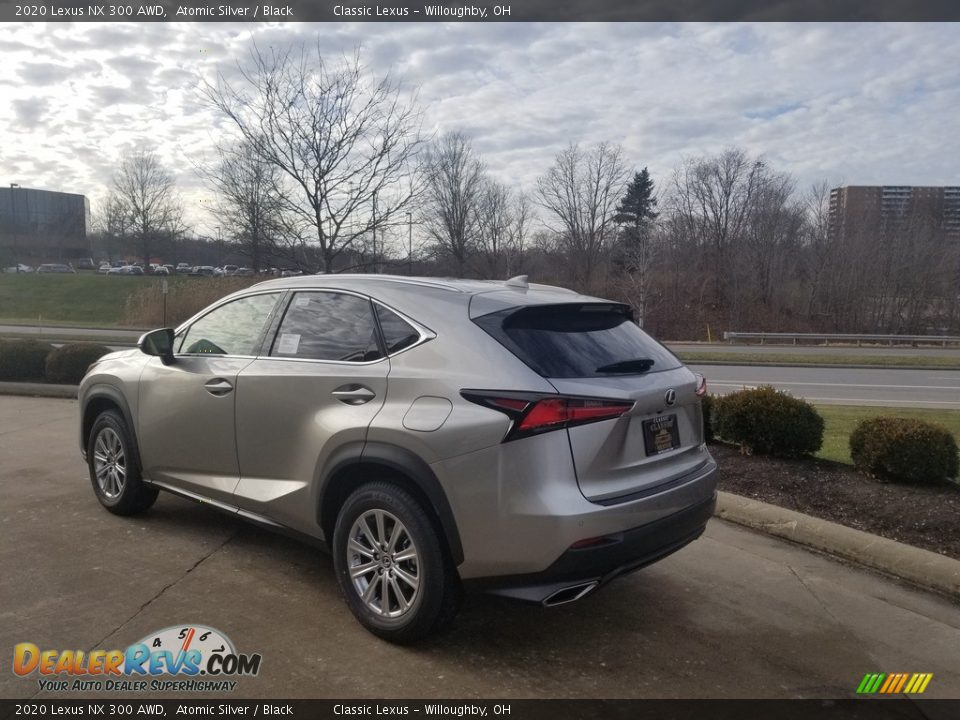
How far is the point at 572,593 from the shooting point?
3.11m

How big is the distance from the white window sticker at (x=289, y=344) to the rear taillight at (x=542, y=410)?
57.1 inches

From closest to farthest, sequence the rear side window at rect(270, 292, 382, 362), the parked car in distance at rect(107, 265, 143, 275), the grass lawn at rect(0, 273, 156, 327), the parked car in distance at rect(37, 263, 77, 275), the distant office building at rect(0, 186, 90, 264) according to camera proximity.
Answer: the rear side window at rect(270, 292, 382, 362) < the grass lawn at rect(0, 273, 156, 327) < the distant office building at rect(0, 186, 90, 264) < the parked car in distance at rect(107, 265, 143, 275) < the parked car in distance at rect(37, 263, 77, 275)

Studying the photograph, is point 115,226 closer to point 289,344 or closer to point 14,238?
point 14,238

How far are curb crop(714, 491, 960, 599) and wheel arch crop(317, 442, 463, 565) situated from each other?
3.09 m

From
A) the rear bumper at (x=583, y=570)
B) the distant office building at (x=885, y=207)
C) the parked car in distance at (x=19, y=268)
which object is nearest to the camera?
the rear bumper at (x=583, y=570)

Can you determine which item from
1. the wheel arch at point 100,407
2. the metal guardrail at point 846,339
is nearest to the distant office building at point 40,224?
the metal guardrail at point 846,339

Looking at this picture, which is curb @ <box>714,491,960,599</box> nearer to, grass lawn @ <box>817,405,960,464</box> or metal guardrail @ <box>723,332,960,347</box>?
grass lawn @ <box>817,405,960,464</box>

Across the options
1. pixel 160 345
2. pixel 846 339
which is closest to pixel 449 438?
pixel 160 345

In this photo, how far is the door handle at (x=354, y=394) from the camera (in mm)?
3582

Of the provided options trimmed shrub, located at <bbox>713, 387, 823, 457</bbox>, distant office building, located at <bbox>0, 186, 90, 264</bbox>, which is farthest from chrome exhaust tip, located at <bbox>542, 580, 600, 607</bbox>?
distant office building, located at <bbox>0, 186, 90, 264</bbox>

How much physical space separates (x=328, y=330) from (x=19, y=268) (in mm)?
72521

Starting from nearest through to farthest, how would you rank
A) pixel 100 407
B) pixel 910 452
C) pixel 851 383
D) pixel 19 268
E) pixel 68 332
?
1. pixel 100 407
2. pixel 910 452
3. pixel 851 383
4. pixel 68 332
5. pixel 19 268

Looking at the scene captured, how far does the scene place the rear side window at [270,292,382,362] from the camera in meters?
3.82

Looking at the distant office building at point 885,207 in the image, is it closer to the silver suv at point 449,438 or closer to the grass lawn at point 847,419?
the grass lawn at point 847,419
